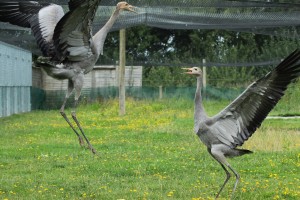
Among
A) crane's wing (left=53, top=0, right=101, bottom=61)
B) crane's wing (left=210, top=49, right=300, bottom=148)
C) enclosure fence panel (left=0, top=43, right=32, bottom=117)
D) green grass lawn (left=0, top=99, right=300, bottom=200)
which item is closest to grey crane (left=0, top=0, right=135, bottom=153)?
crane's wing (left=53, top=0, right=101, bottom=61)

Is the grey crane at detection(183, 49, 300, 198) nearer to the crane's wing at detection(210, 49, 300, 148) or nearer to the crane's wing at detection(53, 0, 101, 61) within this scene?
the crane's wing at detection(210, 49, 300, 148)

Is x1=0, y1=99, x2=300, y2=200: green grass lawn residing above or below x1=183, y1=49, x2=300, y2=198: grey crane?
below

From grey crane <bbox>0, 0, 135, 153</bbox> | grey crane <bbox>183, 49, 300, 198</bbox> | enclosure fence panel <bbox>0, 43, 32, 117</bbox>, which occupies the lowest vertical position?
enclosure fence panel <bbox>0, 43, 32, 117</bbox>

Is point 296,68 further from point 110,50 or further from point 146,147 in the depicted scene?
point 110,50

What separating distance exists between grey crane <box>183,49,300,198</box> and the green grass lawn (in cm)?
57

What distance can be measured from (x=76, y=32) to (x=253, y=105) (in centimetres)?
350

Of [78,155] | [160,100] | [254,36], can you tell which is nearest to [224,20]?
[78,155]

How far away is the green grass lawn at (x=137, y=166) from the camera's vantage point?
355 inches

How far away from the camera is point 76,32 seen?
11.1 m

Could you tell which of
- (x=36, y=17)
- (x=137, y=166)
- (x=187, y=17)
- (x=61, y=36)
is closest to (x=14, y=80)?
(x=187, y=17)

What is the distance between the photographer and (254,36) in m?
46.4

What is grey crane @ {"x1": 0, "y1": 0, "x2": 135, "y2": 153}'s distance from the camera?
36.1 ft

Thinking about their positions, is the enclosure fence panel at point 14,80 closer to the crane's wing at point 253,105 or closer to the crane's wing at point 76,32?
the crane's wing at point 76,32

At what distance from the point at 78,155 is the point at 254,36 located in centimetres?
3483
